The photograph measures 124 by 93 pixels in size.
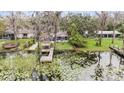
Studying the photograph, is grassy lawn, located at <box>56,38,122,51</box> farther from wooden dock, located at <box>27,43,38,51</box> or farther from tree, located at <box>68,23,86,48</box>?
wooden dock, located at <box>27,43,38,51</box>

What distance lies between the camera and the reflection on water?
2.90 m

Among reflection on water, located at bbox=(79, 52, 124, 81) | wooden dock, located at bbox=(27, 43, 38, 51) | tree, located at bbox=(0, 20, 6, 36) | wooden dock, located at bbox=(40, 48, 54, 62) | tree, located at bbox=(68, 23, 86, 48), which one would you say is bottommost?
reflection on water, located at bbox=(79, 52, 124, 81)

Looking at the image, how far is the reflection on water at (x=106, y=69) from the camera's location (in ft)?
9.51

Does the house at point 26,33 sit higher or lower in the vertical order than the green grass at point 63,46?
higher

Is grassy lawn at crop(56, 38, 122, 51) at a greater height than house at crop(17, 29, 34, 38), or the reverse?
house at crop(17, 29, 34, 38)

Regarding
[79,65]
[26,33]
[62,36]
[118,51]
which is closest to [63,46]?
[62,36]

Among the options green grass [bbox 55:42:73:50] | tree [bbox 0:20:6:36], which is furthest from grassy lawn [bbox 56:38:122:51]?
tree [bbox 0:20:6:36]

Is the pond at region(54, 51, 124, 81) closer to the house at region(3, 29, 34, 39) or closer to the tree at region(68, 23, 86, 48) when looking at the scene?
the tree at region(68, 23, 86, 48)

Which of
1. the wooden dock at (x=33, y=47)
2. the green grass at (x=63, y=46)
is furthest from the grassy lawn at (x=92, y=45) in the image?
the wooden dock at (x=33, y=47)

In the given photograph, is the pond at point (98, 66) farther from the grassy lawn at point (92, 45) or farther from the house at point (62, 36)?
the house at point (62, 36)

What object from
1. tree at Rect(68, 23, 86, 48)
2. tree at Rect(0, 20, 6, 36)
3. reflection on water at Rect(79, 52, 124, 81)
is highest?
tree at Rect(0, 20, 6, 36)

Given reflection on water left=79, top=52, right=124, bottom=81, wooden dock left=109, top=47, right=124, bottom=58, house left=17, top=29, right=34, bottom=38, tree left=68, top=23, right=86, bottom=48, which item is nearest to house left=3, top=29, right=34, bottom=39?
house left=17, top=29, right=34, bottom=38
